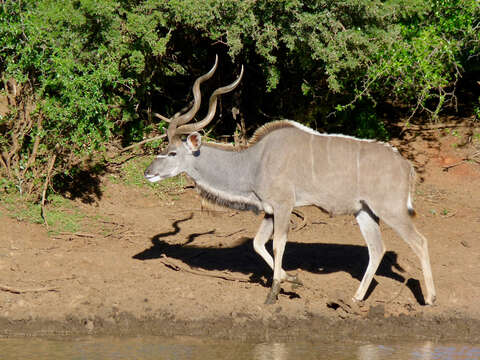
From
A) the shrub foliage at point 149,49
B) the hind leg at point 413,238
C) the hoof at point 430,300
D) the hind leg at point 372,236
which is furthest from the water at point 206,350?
the shrub foliage at point 149,49

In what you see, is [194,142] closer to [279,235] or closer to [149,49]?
[279,235]

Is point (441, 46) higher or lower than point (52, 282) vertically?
higher

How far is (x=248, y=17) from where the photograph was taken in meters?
7.95

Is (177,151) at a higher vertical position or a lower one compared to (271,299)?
higher

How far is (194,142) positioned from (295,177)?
898 millimetres

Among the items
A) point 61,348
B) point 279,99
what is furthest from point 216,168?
point 279,99

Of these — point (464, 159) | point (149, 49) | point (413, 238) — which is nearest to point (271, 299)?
point (413, 238)

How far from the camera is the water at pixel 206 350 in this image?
5.30 metres

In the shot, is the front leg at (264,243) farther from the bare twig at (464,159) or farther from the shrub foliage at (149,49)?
the bare twig at (464,159)

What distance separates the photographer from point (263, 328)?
19.3ft

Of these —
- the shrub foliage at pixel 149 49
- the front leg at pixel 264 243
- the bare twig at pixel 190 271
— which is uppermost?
the shrub foliage at pixel 149 49

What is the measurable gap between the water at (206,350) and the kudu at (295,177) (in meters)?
0.61

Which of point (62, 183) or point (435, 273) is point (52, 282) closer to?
point (62, 183)

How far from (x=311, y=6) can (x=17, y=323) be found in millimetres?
4246
